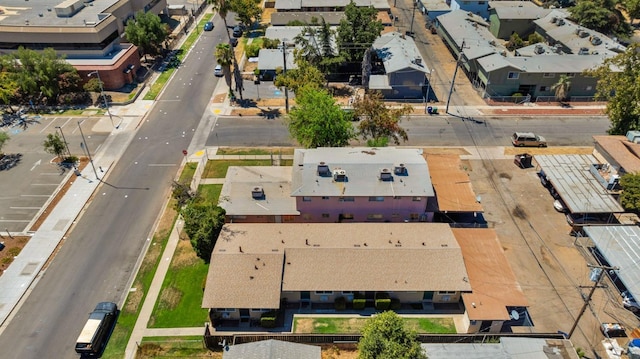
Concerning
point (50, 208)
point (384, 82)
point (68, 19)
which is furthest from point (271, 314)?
point (68, 19)

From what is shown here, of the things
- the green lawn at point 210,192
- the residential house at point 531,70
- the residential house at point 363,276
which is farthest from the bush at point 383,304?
the residential house at point 531,70

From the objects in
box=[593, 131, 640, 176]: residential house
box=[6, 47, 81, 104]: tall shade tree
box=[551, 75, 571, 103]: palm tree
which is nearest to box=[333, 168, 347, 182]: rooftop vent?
box=[593, 131, 640, 176]: residential house

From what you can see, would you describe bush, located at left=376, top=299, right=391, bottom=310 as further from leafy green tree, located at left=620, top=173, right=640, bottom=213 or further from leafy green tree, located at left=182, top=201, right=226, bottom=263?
leafy green tree, located at left=620, top=173, right=640, bottom=213

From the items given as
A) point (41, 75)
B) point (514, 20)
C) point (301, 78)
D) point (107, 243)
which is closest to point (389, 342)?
point (107, 243)

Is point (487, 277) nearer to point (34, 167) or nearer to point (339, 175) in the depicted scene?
point (339, 175)

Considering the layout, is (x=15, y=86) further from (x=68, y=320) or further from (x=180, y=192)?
(x=68, y=320)

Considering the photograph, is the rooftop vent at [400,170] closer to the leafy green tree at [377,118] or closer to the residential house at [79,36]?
the leafy green tree at [377,118]
